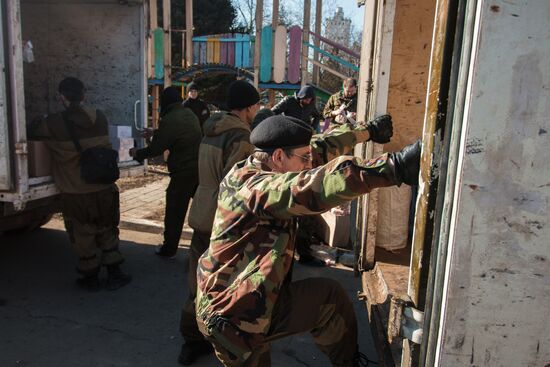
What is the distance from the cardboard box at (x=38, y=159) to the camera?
3.74 m

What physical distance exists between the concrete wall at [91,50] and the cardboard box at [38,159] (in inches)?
48.5

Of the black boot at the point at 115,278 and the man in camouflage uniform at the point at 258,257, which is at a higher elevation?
the man in camouflage uniform at the point at 258,257

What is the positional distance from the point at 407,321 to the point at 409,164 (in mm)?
489

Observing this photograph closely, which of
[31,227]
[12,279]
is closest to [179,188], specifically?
[12,279]

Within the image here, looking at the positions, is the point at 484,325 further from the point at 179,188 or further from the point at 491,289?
the point at 179,188

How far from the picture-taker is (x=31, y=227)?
5555mm

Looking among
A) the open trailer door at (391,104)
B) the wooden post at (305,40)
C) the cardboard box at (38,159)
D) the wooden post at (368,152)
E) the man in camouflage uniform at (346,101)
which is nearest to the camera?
the open trailer door at (391,104)

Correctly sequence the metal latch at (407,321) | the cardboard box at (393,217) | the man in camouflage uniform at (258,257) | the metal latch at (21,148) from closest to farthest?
the metal latch at (407,321)
the man in camouflage uniform at (258,257)
the cardboard box at (393,217)
the metal latch at (21,148)

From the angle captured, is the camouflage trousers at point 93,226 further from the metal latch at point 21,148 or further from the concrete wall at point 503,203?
the concrete wall at point 503,203

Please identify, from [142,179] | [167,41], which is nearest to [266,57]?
[167,41]

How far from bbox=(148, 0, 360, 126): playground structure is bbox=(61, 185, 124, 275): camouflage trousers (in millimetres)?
5784

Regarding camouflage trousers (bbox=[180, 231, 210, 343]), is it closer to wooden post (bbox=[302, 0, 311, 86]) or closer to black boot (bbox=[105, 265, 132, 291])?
black boot (bbox=[105, 265, 132, 291])

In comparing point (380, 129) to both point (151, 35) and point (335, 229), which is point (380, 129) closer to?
point (335, 229)

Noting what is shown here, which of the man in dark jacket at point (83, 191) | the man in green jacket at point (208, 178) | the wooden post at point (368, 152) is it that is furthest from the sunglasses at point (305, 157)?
the man in dark jacket at point (83, 191)
